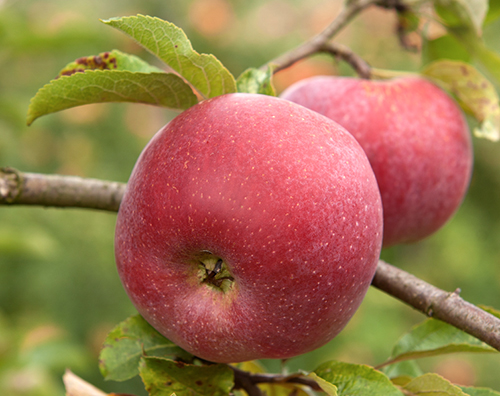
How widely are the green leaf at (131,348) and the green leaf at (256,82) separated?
0.33 m

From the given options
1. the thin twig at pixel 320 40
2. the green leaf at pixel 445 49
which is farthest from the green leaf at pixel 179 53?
the green leaf at pixel 445 49

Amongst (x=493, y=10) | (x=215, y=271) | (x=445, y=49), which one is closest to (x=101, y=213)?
(x=445, y=49)

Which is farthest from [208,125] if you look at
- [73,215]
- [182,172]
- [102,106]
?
[102,106]

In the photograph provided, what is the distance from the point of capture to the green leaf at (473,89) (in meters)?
0.88

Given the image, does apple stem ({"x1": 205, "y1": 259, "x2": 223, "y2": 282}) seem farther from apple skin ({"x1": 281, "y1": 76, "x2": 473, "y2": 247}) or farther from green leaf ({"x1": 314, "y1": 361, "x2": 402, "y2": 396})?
apple skin ({"x1": 281, "y1": 76, "x2": 473, "y2": 247})

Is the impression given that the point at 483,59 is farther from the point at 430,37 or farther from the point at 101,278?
the point at 101,278

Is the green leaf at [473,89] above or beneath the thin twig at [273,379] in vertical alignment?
above

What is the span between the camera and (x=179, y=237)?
0.50 metres

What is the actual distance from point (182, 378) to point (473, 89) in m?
0.72

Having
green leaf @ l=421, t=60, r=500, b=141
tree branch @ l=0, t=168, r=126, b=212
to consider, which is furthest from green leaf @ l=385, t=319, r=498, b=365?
tree branch @ l=0, t=168, r=126, b=212

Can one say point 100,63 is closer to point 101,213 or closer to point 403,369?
point 403,369

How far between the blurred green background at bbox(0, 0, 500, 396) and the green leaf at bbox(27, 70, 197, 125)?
32.3 inches

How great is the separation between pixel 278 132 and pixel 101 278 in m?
2.07

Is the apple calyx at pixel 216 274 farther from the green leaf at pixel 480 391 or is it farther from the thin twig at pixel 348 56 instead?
the thin twig at pixel 348 56
